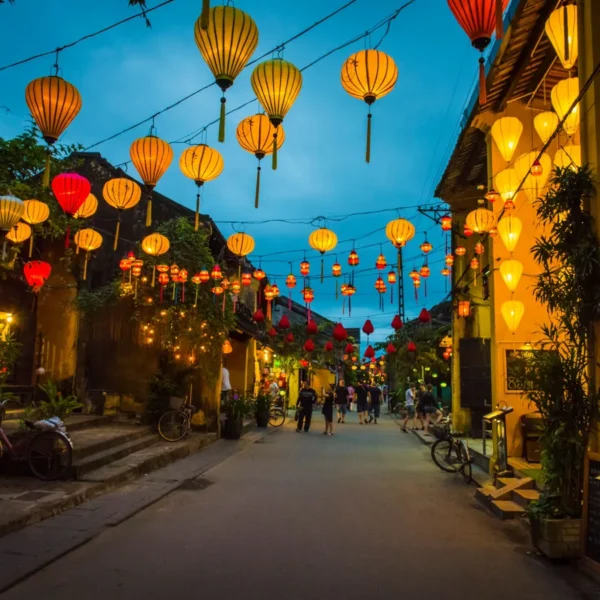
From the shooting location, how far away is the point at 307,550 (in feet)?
19.3

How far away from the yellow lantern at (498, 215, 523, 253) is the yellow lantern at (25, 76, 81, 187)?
311 inches

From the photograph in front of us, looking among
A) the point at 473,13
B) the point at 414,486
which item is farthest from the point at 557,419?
the point at 414,486

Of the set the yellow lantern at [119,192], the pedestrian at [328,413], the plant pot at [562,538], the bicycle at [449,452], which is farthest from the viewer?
the pedestrian at [328,413]

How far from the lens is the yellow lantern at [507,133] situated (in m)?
10.0

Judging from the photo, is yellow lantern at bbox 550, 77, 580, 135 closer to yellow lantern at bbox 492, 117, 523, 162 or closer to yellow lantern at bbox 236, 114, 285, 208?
yellow lantern at bbox 492, 117, 523, 162

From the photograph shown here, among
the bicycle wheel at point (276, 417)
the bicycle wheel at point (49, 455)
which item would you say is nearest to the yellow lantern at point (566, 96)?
the bicycle wheel at point (49, 455)

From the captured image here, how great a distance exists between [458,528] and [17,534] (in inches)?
205

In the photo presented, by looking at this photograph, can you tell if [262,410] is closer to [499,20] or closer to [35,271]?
[35,271]

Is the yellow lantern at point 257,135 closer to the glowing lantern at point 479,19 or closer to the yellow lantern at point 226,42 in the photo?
the yellow lantern at point 226,42

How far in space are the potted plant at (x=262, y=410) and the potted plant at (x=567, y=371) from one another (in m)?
15.5

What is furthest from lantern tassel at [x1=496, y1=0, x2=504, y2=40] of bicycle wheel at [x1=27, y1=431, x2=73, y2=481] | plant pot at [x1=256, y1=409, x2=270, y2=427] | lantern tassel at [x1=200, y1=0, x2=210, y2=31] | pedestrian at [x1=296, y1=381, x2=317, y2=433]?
plant pot at [x1=256, y1=409, x2=270, y2=427]

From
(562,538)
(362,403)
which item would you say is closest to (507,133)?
(562,538)

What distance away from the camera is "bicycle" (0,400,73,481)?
854 cm

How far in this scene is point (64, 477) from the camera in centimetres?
862
